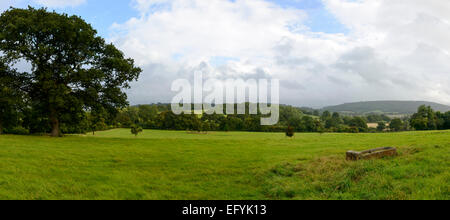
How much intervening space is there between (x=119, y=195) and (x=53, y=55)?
22852 millimetres

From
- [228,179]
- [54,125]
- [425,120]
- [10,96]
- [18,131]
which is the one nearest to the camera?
[228,179]

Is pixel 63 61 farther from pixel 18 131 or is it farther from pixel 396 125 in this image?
pixel 396 125

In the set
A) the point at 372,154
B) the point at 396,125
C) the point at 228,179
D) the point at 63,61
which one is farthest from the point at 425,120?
the point at 63,61

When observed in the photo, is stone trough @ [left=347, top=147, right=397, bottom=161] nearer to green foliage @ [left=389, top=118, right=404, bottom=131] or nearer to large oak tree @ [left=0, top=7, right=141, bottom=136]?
large oak tree @ [left=0, top=7, right=141, bottom=136]

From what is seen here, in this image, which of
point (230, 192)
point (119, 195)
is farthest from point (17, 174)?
point (230, 192)

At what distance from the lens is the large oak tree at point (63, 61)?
2166cm

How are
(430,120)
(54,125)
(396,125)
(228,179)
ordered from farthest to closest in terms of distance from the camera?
(396,125)
(430,120)
(54,125)
(228,179)

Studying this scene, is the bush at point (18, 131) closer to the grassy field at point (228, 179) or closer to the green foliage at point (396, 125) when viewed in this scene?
the grassy field at point (228, 179)

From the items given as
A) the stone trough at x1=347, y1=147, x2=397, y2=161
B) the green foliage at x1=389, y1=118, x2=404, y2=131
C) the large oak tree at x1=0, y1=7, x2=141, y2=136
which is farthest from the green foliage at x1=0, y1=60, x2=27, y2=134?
the green foliage at x1=389, y1=118, x2=404, y2=131

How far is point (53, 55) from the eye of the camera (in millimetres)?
23625

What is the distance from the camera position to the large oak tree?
71.1 ft

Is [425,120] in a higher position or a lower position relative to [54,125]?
higher

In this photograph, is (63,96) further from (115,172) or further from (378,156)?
(378,156)

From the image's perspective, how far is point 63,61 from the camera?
24.0 meters
